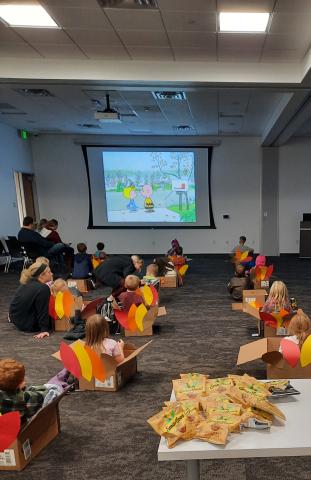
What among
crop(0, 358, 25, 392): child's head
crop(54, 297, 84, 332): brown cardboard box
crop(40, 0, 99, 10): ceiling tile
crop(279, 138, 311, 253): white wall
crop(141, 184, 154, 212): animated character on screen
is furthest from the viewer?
crop(141, 184, 154, 212): animated character on screen

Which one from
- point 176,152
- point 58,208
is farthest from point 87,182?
point 176,152

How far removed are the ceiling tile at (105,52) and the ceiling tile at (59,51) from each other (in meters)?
0.10

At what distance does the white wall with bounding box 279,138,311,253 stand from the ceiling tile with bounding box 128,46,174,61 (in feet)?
20.4

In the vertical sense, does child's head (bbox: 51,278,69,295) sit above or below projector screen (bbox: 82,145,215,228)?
below

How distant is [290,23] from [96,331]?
3.16m

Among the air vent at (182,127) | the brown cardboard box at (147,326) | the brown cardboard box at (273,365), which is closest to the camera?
the brown cardboard box at (273,365)

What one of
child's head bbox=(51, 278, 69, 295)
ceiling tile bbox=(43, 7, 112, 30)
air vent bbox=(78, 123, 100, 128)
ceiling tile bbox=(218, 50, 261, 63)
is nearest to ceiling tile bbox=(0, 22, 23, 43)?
ceiling tile bbox=(43, 7, 112, 30)

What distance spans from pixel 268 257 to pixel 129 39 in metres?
7.13

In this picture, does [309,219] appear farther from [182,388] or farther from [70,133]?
[182,388]

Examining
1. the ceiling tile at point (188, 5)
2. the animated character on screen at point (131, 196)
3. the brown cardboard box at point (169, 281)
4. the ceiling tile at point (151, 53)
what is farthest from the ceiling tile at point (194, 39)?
the animated character on screen at point (131, 196)

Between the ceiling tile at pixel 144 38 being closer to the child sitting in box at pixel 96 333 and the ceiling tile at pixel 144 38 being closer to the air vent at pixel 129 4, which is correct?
the air vent at pixel 129 4

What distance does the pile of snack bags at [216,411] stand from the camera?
132 centimetres

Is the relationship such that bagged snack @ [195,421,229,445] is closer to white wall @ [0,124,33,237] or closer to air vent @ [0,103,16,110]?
air vent @ [0,103,16,110]

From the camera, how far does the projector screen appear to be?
9.40m
